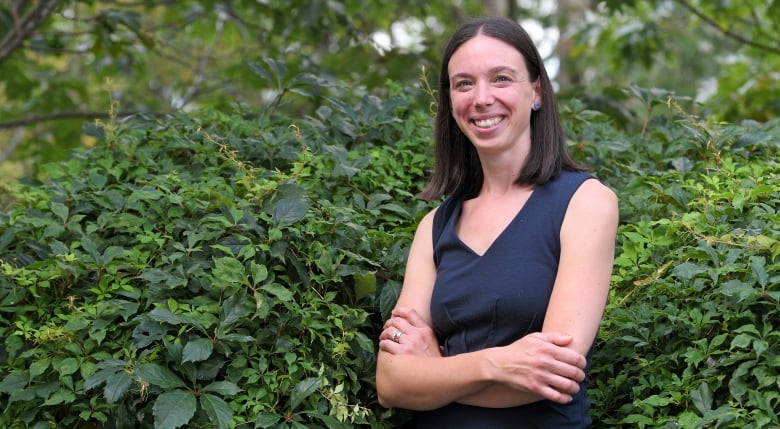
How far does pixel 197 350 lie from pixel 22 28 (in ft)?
14.4

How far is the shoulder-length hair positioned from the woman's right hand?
0.54m

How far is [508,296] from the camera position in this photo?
8.23ft

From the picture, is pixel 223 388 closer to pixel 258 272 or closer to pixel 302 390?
pixel 302 390

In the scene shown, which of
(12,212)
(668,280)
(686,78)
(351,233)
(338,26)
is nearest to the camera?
(668,280)

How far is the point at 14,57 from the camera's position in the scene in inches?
279

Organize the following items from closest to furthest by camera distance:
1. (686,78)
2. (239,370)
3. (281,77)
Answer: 1. (239,370)
2. (281,77)
3. (686,78)

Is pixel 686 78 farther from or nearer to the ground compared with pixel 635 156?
nearer to the ground

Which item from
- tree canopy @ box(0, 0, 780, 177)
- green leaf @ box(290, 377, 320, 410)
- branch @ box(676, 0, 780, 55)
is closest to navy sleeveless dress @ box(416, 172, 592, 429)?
green leaf @ box(290, 377, 320, 410)

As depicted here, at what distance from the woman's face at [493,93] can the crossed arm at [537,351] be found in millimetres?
283

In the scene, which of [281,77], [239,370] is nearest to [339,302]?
[239,370]

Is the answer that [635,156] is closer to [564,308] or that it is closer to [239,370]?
[564,308]

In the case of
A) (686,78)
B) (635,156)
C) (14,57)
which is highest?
(635,156)

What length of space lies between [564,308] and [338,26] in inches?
199

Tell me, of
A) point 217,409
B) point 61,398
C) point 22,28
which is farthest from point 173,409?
point 22,28
